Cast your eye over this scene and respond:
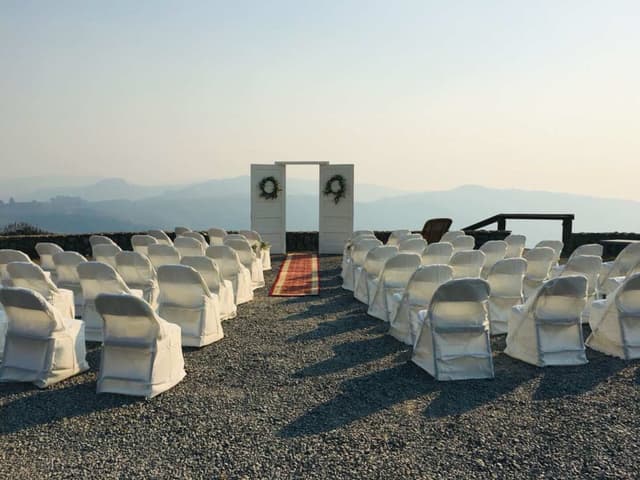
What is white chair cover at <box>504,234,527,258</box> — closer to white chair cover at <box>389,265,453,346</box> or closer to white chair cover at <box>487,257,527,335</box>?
white chair cover at <box>487,257,527,335</box>

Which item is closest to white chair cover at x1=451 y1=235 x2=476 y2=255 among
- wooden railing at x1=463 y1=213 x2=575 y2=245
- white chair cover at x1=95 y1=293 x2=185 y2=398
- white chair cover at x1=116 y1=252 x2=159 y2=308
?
white chair cover at x1=116 y1=252 x2=159 y2=308

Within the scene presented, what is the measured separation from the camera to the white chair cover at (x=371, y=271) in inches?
292

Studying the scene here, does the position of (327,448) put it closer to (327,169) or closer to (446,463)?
(446,463)

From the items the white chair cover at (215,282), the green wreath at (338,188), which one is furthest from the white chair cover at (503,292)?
the green wreath at (338,188)

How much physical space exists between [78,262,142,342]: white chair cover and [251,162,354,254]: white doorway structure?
8.67 metres

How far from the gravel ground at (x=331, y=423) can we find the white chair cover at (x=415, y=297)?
485 mm

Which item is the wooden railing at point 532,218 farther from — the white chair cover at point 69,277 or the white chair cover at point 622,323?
the white chair cover at point 69,277

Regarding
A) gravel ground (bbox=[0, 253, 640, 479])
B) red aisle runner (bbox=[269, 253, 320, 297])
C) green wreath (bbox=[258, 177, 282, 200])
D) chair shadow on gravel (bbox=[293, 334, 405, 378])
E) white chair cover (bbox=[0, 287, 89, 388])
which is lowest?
red aisle runner (bbox=[269, 253, 320, 297])

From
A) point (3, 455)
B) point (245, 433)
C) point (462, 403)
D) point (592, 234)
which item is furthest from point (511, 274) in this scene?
point (592, 234)

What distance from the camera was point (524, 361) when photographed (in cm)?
487

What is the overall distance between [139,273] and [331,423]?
14.2 ft

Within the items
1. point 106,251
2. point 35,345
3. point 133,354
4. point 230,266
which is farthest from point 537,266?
point 106,251

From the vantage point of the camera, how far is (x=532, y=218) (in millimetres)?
15180

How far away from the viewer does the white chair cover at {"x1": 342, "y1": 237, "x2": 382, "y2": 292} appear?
858cm
